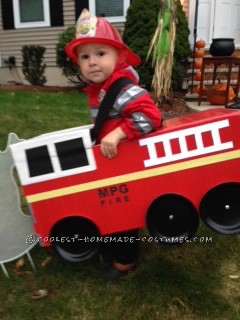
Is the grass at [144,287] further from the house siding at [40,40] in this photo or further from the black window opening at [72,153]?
the house siding at [40,40]

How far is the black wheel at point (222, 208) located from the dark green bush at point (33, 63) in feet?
26.0

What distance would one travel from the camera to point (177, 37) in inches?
285

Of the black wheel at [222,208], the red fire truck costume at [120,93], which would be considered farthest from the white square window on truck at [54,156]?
the black wheel at [222,208]

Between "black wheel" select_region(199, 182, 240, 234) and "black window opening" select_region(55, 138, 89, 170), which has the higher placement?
"black window opening" select_region(55, 138, 89, 170)

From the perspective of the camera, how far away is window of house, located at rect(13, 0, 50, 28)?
954cm

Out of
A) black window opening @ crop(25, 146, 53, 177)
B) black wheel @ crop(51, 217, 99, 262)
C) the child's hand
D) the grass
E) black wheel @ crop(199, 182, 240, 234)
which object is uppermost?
the child's hand

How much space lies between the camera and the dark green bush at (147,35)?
23.3 ft

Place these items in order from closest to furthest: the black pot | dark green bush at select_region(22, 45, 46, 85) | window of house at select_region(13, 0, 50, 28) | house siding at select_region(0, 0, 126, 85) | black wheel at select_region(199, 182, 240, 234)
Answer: black wheel at select_region(199, 182, 240, 234), the black pot, dark green bush at select_region(22, 45, 46, 85), house siding at select_region(0, 0, 126, 85), window of house at select_region(13, 0, 50, 28)

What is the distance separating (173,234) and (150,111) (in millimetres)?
590

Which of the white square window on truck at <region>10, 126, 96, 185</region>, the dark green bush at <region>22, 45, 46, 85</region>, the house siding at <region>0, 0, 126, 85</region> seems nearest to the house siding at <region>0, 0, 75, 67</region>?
the house siding at <region>0, 0, 126, 85</region>

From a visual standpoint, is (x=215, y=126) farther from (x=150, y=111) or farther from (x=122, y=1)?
(x=122, y=1)

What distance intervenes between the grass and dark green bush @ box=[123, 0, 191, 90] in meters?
4.89

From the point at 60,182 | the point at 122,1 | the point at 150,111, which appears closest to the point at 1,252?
the point at 60,182

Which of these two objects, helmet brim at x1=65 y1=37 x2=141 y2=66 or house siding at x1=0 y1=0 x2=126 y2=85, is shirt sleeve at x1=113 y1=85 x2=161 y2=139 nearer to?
helmet brim at x1=65 y1=37 x2=141 y2=66
